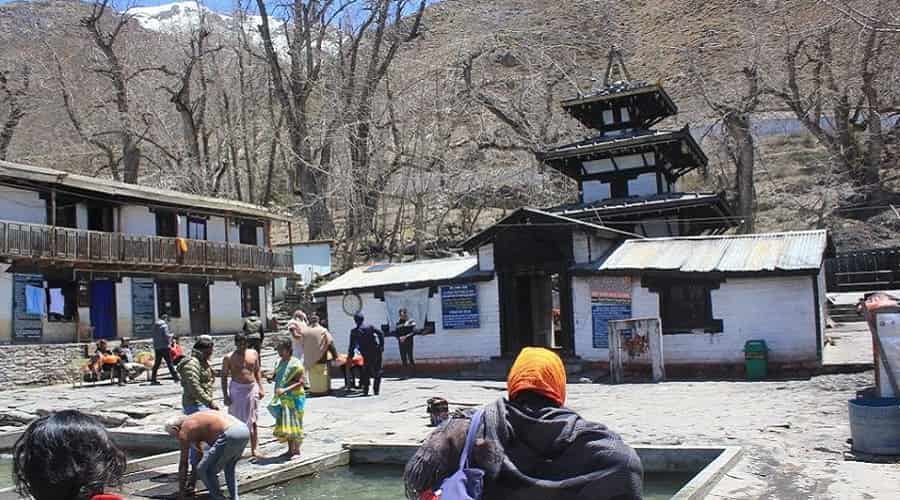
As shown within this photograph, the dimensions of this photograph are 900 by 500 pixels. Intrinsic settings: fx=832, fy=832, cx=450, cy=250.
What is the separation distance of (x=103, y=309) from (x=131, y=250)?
2336 millimetres

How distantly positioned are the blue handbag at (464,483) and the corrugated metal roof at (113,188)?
2570cm

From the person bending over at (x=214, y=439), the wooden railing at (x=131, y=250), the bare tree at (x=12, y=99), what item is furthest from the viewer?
the bare tree at (x=12, y=99)

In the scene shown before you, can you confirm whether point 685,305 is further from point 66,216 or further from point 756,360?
point 66,216

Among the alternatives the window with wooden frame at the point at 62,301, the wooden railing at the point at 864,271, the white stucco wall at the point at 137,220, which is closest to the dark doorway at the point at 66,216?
the white stucco wall at the point at 137,220

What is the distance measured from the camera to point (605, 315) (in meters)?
19.8

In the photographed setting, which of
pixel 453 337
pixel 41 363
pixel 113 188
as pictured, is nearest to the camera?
Result: pixel 453 337

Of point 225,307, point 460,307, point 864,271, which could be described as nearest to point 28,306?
point 225,307

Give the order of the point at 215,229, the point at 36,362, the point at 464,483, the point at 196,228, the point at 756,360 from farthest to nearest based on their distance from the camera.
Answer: the point at 215,229 < the point at 196,228 < the point at 36,362 < the point at 756,360 < the point at 464,483

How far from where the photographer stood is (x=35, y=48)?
52.5 meters

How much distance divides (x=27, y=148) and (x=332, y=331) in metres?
47.2

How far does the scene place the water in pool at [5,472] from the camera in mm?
11249

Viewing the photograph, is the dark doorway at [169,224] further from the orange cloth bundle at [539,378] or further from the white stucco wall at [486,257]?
the orange cloth bundle at [539,378]

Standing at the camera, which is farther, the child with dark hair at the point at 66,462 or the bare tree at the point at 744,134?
the bare tree at the point at 744,134

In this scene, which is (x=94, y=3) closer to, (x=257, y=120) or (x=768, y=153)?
(x=257, y=120)
